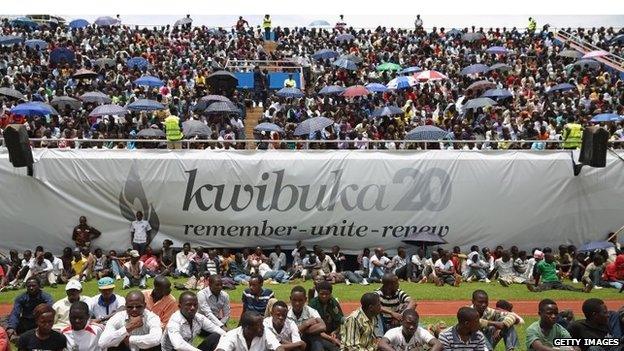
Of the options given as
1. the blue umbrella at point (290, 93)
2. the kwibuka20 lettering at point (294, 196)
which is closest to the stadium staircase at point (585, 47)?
the blue umbrella at point (290, 93)

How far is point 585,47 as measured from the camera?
4134 cm

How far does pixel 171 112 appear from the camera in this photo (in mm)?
29172

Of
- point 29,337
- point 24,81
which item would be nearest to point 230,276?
point 29,337

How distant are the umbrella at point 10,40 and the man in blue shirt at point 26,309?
29.5m

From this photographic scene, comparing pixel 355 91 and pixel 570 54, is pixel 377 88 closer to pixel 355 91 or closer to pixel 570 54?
pixel 355 91

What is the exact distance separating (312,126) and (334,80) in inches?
403

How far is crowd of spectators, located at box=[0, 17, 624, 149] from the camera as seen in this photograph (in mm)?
27734

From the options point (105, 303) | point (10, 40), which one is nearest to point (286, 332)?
point (105, 303)

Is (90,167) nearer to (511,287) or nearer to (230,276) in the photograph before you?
(230,276)

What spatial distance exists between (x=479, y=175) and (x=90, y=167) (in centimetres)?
977

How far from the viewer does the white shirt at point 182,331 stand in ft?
33.1

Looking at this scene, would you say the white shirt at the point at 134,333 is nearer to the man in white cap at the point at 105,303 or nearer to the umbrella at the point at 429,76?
the man in white cap at the point at 105,303

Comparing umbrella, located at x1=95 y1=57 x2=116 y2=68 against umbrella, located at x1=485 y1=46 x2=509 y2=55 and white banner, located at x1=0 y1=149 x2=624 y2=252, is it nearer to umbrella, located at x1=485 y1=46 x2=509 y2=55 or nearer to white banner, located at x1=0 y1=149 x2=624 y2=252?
white banner, located at x1=0 y1=149 x2=624 y2=252

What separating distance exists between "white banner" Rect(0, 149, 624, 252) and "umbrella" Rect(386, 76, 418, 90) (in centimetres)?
1114
